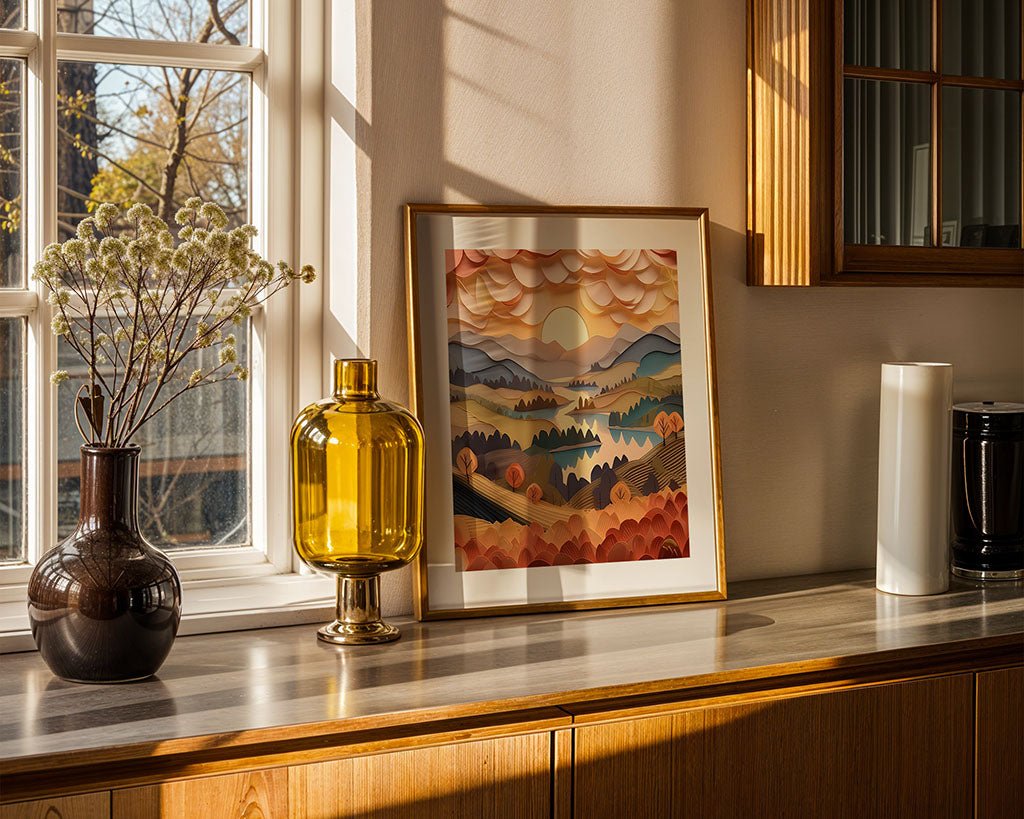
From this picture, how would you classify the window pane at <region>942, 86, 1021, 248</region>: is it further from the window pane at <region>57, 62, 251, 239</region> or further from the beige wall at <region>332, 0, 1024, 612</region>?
the window pane at <region>57, 62, 251, 239</region>

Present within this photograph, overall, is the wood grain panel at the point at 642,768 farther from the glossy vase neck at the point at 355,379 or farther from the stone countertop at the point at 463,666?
the glossy vase neck at the point at 355,379

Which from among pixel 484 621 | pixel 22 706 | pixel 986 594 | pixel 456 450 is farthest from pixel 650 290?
pixel 22 706

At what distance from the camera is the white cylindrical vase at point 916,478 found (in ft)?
7.14

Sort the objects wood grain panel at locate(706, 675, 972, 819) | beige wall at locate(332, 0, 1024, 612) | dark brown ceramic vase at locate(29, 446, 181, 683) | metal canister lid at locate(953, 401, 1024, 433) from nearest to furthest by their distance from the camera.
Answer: dark brown ceramic vase at locate(29, 446, 181, 683) → wood grain panel at locate(706, 675, 972, 819) → beige wall at locate(332, 0, 1024, 612) → metal canister lid at locate(953, 401, 1024, 433)

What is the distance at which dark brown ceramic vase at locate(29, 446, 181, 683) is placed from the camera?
1.60 metres

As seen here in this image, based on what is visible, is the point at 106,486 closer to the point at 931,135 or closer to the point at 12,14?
the point at 12,14

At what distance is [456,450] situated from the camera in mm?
1999

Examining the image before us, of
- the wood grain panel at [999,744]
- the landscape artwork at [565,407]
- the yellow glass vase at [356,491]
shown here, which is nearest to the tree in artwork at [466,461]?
the landscape artwork at [565,407]

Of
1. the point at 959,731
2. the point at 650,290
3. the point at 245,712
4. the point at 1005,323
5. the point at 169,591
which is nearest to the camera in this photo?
the point at 245,712

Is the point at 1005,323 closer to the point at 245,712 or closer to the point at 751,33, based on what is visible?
the point at 751,33

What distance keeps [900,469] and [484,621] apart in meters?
0.82

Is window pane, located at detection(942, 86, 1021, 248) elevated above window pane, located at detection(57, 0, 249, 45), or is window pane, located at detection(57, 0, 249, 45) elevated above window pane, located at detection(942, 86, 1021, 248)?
window pane, located at detection(57, 0, 249, 45)

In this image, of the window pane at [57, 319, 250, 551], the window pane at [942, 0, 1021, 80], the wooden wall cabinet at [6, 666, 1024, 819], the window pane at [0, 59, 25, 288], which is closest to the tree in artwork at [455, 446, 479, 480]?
the window pane at [57, 319, 250, 551]

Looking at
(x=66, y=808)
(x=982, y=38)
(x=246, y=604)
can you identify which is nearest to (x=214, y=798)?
(x=66, y=808)
